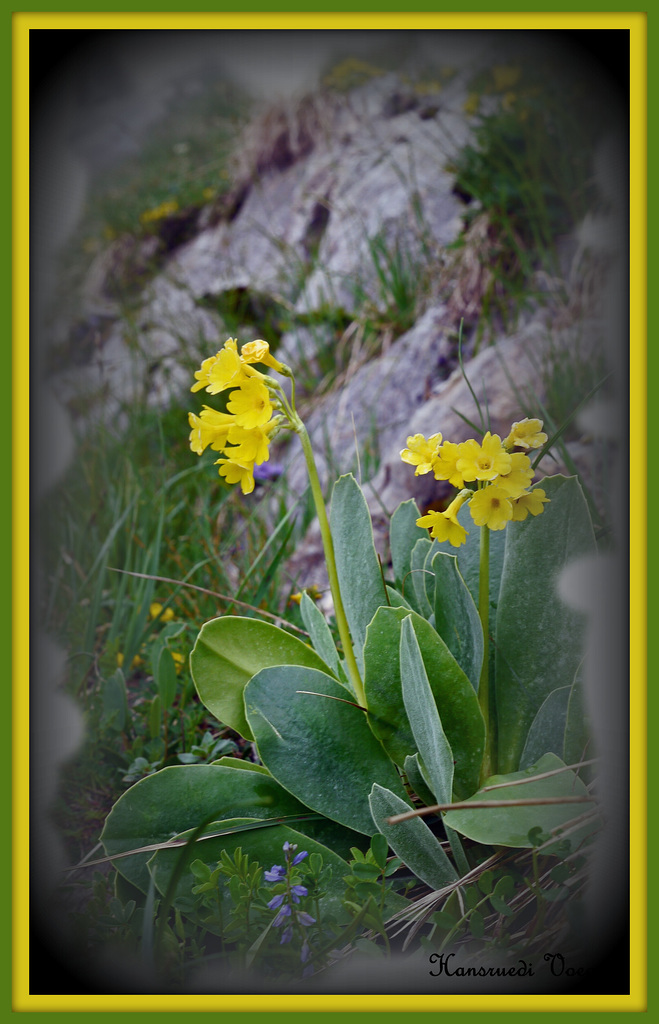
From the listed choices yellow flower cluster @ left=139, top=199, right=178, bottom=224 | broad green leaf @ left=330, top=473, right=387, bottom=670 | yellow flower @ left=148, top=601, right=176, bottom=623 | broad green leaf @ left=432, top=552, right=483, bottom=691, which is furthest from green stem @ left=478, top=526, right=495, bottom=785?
yellow flower cluster @ left=139, top=199, right=178, bottom=224

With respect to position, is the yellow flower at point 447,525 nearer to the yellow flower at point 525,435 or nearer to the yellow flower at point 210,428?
the yellow flower at point 525,435

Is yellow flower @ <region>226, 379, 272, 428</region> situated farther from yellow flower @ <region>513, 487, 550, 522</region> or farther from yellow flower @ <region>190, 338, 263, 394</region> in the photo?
yellow flower @ <region>513, 487, 550, 522</region>

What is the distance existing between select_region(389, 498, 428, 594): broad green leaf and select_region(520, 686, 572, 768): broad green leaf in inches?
8.7

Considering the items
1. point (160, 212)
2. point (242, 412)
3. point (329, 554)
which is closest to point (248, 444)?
point (242, 412)

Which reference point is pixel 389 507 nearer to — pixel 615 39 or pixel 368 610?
pixel 368 610

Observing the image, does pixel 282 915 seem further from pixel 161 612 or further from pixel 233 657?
pixel 161 612

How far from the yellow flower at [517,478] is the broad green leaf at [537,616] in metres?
0.10

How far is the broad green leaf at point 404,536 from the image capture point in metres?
0.85

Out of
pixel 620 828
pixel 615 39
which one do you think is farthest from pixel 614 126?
pixel 620 828

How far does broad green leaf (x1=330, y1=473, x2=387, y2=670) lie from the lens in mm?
749

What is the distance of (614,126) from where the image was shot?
0.79 meters

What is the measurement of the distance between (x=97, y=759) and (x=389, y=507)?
69 cm

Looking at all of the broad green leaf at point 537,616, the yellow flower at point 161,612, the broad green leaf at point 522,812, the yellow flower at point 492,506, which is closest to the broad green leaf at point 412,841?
the broad green leaf at point 522,812

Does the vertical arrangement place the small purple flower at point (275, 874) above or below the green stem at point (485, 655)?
below
